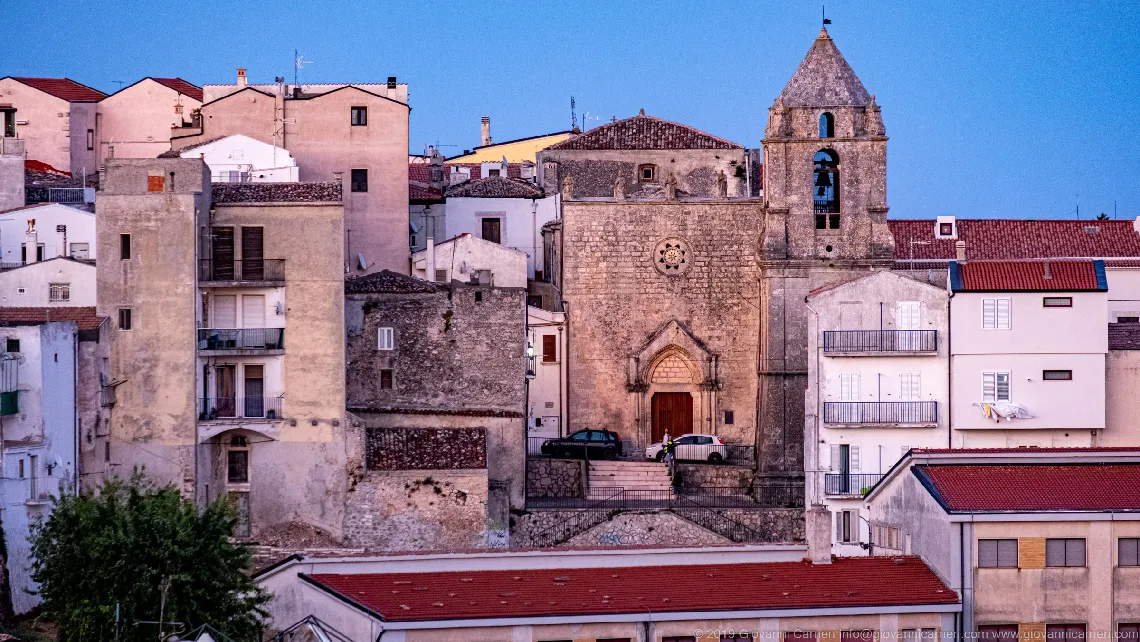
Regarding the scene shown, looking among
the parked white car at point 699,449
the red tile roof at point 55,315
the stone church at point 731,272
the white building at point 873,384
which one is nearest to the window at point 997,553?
the white building at point 873,384

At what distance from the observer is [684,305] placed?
6912 cm

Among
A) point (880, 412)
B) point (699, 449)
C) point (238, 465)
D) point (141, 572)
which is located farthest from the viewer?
point (699, 449)

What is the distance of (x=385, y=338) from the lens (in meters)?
60.6

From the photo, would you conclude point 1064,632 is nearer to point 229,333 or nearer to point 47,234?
point 229,333

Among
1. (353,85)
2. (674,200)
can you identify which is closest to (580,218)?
(674,200)

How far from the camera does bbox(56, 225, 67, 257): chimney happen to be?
64938 mm

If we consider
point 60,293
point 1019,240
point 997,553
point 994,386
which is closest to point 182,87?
point 60,293

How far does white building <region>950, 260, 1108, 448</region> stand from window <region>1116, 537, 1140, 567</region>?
12.7m

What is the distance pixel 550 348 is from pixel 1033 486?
79.8 feet

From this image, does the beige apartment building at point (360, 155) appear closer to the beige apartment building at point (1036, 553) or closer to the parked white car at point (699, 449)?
the parked white car at point (699, 449)

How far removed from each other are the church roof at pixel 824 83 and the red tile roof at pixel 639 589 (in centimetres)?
2243

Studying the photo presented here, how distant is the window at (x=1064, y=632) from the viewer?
150 feet

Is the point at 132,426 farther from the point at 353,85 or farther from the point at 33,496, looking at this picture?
the point at 353,85

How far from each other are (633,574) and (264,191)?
17.0m
